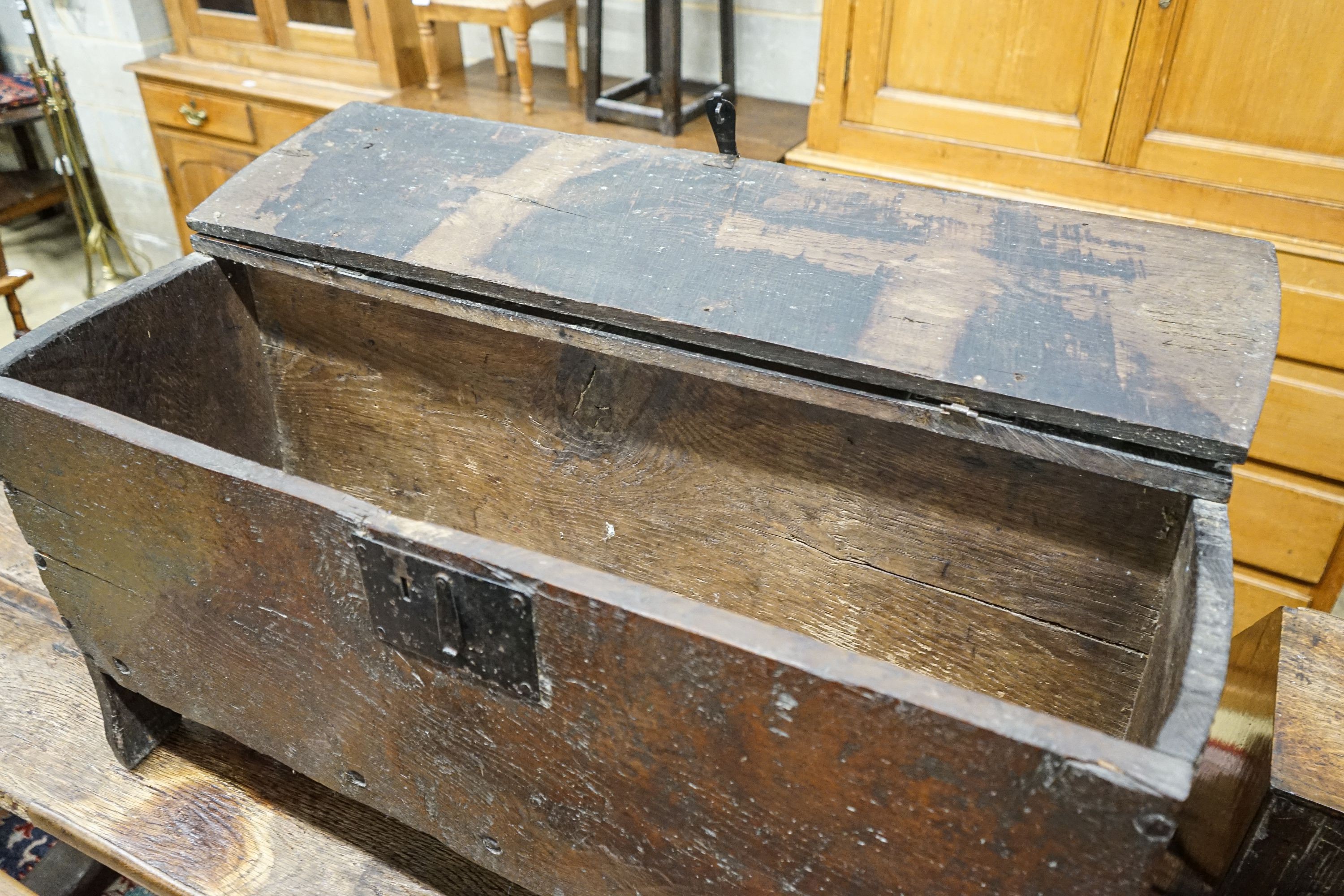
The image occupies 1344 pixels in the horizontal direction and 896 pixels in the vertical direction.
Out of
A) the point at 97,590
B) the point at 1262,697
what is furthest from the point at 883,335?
the point at 97,590

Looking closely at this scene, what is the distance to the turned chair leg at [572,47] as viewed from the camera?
2334 mm

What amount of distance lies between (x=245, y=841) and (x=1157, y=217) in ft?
5.44

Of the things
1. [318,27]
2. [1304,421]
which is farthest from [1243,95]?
[318,27]

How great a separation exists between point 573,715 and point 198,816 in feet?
2.04

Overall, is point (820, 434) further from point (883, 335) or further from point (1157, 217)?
point (1157, 217)

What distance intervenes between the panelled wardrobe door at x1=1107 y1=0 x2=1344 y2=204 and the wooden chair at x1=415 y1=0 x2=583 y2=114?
1.25m

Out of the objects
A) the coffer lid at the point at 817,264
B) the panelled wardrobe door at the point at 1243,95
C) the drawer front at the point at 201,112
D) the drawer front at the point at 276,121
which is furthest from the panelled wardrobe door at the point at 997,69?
the drawer front at the point at 201,112

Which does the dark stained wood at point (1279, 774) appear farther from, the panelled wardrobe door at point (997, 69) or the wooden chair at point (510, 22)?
the wooden chair at point (510, 22)

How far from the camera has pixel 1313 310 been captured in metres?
1.56

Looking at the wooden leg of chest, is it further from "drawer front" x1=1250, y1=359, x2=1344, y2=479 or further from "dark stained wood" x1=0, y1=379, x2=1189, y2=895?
"drawer front" x1=1250, y1=359, x2=1344, y2=479

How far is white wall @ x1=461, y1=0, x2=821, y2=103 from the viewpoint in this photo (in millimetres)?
2238

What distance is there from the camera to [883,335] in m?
0.96

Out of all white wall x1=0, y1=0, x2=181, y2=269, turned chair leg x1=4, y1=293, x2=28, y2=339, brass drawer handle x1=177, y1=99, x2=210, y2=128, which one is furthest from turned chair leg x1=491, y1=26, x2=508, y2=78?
turned chair leg x1=4, y1=293, x2=28, y2=339

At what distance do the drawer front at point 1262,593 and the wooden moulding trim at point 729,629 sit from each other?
1.39 meters
